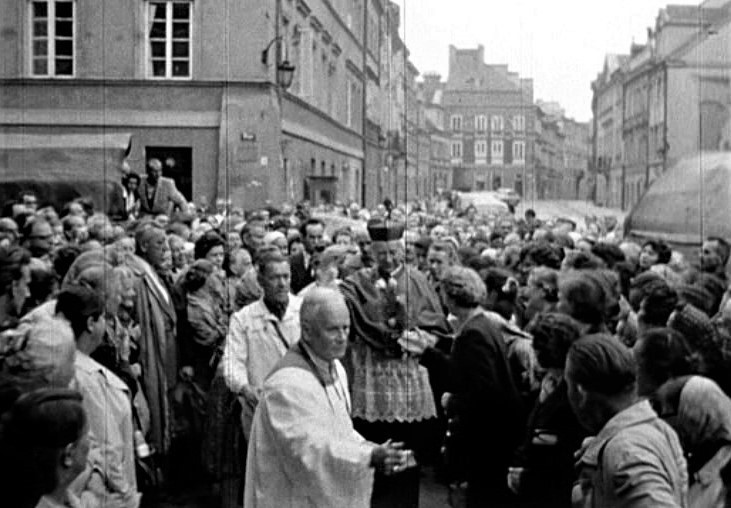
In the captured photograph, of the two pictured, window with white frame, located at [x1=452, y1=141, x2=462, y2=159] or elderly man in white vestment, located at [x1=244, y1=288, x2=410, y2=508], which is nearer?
elderly man in white vestment, located at [x1=244, y1=288, x2=410, y2=508]

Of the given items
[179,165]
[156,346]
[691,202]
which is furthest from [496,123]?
[156,346]

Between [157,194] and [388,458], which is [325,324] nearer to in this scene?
[388,458]

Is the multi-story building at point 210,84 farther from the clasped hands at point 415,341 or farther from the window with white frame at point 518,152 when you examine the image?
the clasped hands at point 415,341

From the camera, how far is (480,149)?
1010 cm

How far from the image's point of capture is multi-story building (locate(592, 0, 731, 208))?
9.92 m

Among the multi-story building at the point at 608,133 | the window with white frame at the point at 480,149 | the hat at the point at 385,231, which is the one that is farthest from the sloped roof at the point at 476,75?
the hat at the point at 385,231

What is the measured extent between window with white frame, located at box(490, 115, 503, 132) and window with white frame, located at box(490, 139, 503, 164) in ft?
0.40

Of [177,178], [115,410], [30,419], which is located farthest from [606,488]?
[177,178]

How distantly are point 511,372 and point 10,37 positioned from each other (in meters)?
6.82

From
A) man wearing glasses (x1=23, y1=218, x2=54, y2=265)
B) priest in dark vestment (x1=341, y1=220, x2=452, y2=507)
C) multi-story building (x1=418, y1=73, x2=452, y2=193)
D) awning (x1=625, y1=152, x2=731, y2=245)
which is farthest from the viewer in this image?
multi-story building (x1=418, y1=73, x2=452, y2=193)

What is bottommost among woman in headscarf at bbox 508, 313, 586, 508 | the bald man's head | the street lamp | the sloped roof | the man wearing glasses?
woman in headscarf at bbox 508, 313, 586, 508

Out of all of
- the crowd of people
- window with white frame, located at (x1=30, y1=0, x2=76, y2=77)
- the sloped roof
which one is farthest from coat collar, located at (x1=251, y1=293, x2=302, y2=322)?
window with white frame, located at (x1=30, y1=0, x2=76, y2=77)

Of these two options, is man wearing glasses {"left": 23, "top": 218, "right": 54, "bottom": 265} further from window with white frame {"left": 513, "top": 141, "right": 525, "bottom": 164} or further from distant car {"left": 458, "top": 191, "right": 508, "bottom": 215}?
window with white frame {"left": 513, "top": 141, "right": 525, "bottom": 164}

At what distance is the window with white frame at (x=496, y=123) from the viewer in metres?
10.0
